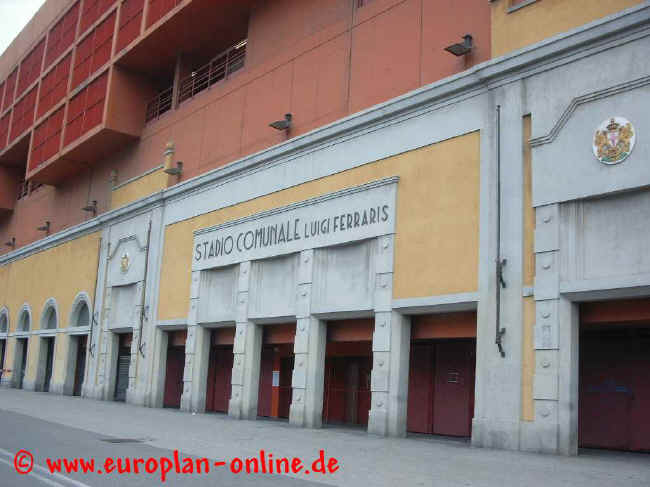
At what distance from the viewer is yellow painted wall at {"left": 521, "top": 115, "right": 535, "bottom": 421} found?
546 inches

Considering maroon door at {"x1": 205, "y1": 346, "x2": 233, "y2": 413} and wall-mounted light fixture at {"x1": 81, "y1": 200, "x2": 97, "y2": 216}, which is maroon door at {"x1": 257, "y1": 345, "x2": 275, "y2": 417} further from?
wall-mounted light fixture at {"x1": 81, "y1": 200, "x2": 97, "y2": 216}

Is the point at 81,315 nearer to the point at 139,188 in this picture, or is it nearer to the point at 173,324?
the point at 139,188

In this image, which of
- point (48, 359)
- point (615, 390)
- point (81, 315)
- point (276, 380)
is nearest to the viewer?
point (615, 390)

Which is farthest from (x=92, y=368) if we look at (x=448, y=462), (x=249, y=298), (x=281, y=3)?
(x=448, y=462)

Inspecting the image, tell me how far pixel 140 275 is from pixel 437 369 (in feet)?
45.4

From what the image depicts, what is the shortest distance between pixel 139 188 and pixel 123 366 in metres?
7.39

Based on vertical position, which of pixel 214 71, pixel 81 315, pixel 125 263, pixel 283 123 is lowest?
pixel 81 315

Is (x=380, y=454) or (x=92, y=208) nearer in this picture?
(x=380, y=454)

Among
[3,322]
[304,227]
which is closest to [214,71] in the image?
[304,227]

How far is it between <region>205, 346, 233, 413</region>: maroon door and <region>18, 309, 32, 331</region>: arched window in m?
17.2

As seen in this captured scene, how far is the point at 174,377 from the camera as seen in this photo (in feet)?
93.6

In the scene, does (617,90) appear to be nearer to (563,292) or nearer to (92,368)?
(563,292)

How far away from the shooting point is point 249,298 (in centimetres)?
2247

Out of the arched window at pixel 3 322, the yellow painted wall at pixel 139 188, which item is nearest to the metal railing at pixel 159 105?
the yellow painted wall at pixel 139 188
